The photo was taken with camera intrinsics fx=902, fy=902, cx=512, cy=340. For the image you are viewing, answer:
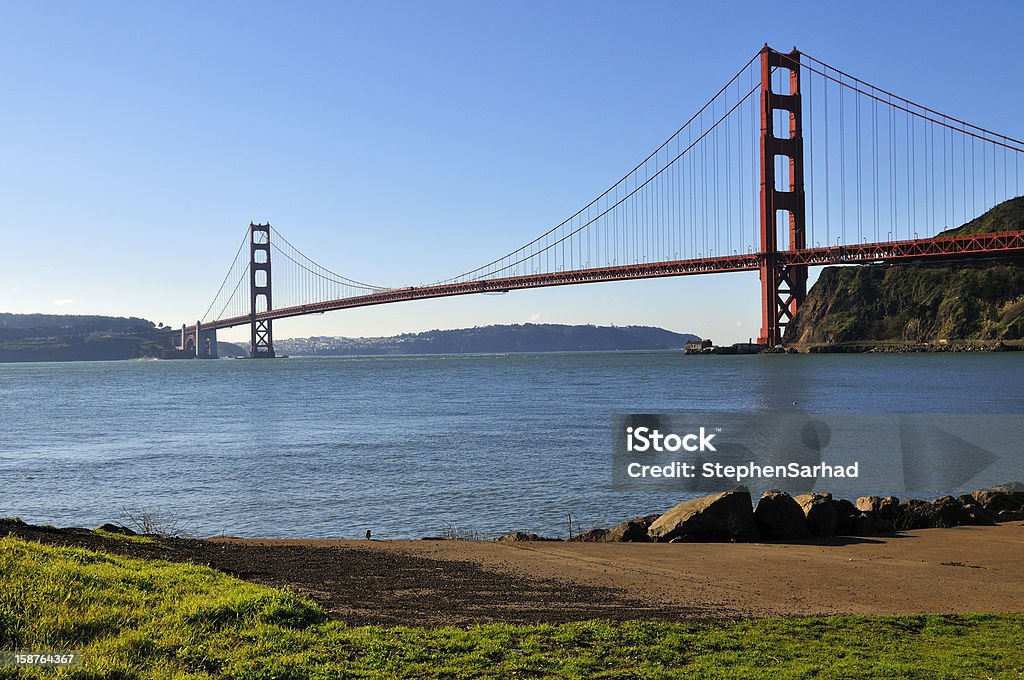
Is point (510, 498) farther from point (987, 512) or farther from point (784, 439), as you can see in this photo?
point (784, 439)

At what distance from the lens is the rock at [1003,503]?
13117 millimetres

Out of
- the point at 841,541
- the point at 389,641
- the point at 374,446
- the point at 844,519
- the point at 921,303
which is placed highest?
the point at 921,303

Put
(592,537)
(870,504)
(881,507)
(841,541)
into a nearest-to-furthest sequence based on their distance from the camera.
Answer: (841,541) < (592,537) < (881,507) < (870,504)

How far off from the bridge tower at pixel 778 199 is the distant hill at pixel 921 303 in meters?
6.99

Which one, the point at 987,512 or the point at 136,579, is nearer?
the point at 136,579

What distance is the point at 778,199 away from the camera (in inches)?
3054

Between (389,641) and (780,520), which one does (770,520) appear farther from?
(389,641)

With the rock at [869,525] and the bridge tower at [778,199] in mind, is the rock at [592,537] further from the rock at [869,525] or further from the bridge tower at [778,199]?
the bridge tower at [778,199]

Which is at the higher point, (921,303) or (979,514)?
(921,303)

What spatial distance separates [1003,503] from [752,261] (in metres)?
59.0

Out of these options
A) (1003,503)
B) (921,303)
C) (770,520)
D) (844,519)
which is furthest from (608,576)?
(921,303)

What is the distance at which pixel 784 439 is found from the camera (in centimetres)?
2555

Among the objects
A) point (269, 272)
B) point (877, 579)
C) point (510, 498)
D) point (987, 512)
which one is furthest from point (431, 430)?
point (269, 272)

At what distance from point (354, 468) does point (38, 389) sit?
53236 mm
